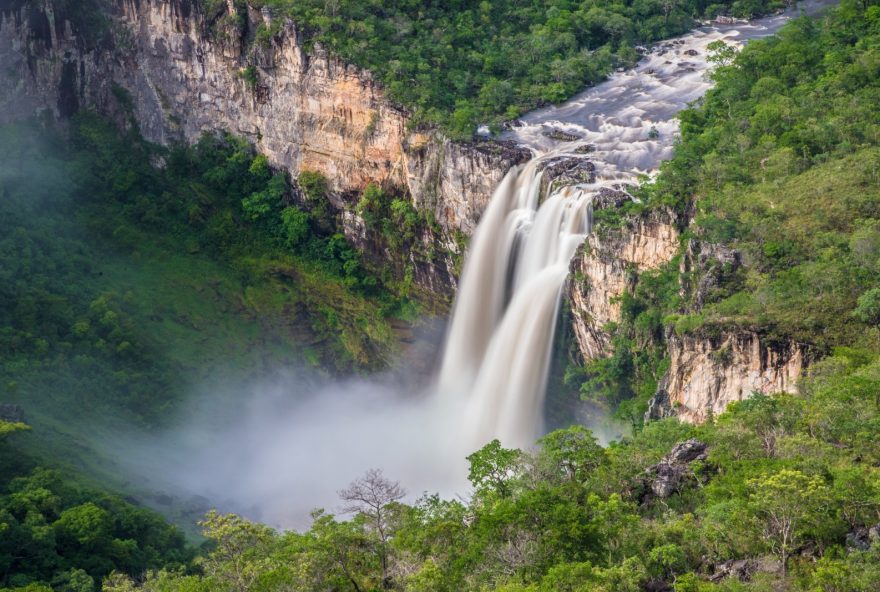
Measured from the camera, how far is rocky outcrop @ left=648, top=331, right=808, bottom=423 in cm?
3161

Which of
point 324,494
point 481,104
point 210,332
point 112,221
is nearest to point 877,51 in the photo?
point 481,104

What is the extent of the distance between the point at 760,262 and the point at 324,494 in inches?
693

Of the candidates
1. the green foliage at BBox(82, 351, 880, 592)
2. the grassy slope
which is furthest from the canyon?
the green foliage at BBox(82, 351, 880, 592)

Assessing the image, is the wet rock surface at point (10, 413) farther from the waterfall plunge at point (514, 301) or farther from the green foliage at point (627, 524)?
the waterfall plunge at point (514, 301)

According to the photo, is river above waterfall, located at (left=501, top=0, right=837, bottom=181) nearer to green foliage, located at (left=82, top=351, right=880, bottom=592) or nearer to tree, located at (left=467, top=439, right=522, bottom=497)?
green foliage, located at (left=82, top=351, right=880, bottom=592)

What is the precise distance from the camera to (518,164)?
4488cm

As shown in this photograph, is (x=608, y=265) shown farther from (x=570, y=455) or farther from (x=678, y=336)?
(x=570, y=455)

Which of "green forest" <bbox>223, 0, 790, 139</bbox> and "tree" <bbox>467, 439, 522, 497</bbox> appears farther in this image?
"green forest" <bbox>223, 0, 790, 139</bbox>

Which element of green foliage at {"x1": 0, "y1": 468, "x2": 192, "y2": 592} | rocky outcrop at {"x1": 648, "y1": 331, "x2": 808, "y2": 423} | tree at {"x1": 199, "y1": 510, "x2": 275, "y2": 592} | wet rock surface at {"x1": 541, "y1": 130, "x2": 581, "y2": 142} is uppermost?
wet rock surface at {"x1": 541, "y1": 130, "x2": 581, "y2": 142}

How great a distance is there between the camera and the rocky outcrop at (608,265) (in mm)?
38719

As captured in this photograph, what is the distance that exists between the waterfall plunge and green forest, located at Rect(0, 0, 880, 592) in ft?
5.99

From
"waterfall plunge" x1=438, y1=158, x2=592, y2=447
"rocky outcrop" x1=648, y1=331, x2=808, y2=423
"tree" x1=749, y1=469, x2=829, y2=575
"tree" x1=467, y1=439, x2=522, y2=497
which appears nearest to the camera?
"tree" x1=749, y1=469, x2=829, y2=575

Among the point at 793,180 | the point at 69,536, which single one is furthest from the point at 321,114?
the point at 69,536

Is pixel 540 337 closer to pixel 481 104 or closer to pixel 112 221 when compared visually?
pixel 481 104
